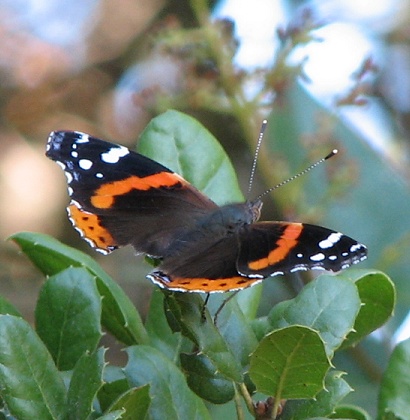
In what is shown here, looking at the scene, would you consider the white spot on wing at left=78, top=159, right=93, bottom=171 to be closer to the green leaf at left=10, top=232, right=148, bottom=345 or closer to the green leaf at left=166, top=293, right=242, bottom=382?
the green leaf at left=10, top=232, right=148, bottom=345

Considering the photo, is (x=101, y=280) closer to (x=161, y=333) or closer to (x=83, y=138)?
(x=161, y=333)

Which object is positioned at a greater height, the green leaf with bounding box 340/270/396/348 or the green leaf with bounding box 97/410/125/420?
the green leaf with bounding box 97/410/125/420

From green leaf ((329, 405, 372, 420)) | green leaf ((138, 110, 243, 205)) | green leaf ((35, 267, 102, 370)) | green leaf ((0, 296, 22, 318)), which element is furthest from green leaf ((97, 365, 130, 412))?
Answer: green leaf ((138, 110, 243, 205))

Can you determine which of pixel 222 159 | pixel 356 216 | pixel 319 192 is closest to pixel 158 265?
pixel 222 159

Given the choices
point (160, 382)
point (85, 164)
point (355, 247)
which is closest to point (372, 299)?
point (355, 247)

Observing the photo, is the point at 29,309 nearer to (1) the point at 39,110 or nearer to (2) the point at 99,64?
(1) the point at 39,110

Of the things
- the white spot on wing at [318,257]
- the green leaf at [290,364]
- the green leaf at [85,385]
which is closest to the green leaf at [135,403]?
the green leaf at [85,385]
